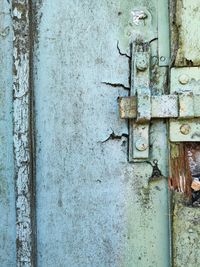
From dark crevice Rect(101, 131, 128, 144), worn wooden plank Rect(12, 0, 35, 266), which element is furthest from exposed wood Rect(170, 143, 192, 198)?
worn wooden plank Rect(12, 0, 35, 266)

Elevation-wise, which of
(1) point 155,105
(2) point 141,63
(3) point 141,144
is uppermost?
(2) point 141,63

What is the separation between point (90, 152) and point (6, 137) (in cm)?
26

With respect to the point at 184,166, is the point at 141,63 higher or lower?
higher

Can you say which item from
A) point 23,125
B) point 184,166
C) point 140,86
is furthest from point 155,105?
point 23,125

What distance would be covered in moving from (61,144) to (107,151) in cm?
14

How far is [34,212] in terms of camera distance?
1.19m

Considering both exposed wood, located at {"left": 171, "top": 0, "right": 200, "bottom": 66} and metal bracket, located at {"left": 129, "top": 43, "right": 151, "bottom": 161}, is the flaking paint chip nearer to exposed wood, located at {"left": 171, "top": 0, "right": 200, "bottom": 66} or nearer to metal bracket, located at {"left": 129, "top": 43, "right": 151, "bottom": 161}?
metal bracket, located at {"left": 129, "top": 43, "right": 151, "bottom": 161}

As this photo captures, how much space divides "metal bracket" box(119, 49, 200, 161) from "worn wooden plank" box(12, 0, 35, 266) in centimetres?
28

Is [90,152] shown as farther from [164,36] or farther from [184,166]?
[164,36]

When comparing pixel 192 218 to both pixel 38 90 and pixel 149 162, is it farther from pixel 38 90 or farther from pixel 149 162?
pixel 38 90

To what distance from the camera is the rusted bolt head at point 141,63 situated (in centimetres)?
113

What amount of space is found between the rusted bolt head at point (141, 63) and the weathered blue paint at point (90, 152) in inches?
1.7

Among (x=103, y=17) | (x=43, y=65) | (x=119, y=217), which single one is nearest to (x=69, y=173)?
(x=119, y=217)

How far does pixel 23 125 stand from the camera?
117 cm
